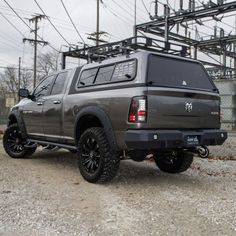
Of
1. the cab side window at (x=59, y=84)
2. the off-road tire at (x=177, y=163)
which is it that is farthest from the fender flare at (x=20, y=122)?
the off-road tire at (x=177, y=163)

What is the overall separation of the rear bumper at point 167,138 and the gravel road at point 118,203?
0.76m

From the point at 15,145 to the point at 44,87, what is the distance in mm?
1816

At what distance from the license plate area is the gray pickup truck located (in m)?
0.02

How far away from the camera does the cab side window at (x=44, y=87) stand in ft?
28.1

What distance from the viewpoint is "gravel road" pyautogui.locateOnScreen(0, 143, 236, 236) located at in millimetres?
4602

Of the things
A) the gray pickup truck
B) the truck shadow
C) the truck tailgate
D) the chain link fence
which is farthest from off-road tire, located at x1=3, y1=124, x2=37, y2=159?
the chain link fence

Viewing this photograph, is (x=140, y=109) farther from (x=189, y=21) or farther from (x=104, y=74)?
(x=189, y=21)

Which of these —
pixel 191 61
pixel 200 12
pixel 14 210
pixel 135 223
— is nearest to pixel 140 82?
pixel 191 61

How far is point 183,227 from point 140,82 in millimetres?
2224

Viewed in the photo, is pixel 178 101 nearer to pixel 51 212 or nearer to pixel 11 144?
pixel 51 212

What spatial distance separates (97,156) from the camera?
665cm

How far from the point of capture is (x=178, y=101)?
20.3ft

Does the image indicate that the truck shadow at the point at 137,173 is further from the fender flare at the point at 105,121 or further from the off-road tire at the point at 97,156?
the fender flare at the point at 105,121

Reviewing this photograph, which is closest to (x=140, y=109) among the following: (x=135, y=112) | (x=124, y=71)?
(x=135, y=112)
